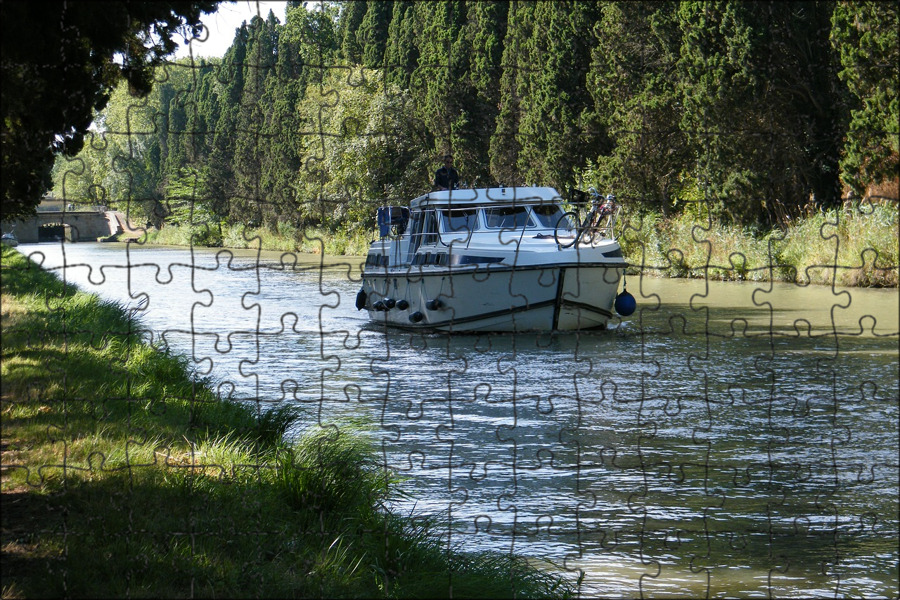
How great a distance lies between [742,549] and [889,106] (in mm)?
16553

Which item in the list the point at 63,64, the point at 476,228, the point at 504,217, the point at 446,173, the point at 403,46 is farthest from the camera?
the point at 403,46

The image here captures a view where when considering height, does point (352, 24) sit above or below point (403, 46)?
above

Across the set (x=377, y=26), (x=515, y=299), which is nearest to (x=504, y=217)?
(x=515, y=299)

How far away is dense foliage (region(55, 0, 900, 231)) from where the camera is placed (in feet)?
71.9

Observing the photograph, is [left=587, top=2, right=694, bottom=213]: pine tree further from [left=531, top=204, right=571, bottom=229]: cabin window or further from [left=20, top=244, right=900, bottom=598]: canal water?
[left=20, top=244, right=900, bottom=598]: canal water

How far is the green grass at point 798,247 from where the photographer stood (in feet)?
51.1

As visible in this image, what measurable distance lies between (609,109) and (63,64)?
102 feet

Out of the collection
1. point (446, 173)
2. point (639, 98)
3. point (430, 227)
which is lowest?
point (430, 227)

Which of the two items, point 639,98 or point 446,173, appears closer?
point 446,173

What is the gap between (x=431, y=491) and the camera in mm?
8812

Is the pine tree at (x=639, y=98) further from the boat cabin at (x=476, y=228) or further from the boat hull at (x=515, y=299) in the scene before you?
the boat hull at (x=515, y=299)

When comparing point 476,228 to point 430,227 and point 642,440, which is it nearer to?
point 430,227

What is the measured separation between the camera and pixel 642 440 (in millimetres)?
10852

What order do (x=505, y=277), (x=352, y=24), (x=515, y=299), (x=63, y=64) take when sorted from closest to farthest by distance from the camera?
(x=63, y=64)
(x=515, y=299)
(x=505, y=277)
(x=352, y=24)
